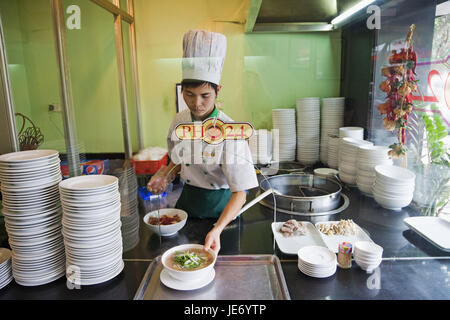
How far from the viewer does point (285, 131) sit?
1444 millimetres

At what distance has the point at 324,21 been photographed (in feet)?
4.47

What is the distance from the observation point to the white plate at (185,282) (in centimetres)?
87

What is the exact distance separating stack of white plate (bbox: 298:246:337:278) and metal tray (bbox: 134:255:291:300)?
8 centimetres

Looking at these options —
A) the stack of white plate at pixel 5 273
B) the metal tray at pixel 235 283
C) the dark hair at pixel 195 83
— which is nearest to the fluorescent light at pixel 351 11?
the dark hair at pixel 195 83

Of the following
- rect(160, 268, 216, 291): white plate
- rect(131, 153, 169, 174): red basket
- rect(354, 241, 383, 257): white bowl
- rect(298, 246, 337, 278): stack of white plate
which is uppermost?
rect(131, 153, 169, 174): red basket

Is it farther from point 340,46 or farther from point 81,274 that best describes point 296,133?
point 81,274

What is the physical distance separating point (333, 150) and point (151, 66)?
39.8 inches

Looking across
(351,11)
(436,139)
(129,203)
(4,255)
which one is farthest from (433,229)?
(4,255)

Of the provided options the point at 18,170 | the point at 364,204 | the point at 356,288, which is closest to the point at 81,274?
the point at 18,170

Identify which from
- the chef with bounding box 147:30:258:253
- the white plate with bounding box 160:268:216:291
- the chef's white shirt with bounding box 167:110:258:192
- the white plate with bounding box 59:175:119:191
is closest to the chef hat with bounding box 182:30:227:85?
the chef with bounding box 147:30:258:253

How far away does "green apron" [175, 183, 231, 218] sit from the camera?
50.8 inches

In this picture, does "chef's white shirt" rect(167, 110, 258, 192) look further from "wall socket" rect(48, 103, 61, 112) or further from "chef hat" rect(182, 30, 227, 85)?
"wall socket" rect(48, 103, 61, 112)

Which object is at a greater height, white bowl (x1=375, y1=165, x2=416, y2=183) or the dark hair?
the dark hair

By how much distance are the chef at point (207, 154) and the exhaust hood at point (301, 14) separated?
340mm
